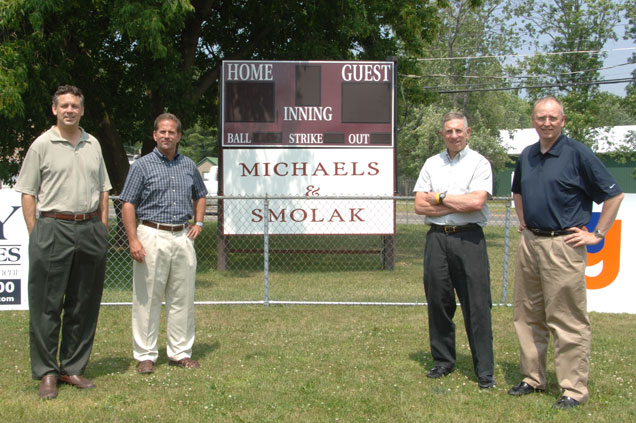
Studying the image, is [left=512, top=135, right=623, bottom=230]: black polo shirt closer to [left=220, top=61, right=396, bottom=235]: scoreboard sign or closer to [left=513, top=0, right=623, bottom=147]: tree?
[left=220, top=61, right=396, bottom=235]: scoreboard sign

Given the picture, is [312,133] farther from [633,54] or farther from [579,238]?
[633,54]

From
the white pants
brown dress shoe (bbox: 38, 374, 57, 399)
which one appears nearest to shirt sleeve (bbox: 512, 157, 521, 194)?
the white pants

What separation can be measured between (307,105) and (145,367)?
656 cm

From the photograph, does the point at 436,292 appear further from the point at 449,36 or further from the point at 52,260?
the point at 449,36

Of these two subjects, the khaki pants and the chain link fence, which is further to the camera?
the chain link fence

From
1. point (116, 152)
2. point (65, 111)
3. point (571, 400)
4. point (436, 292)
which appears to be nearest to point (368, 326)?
point (436, 292)

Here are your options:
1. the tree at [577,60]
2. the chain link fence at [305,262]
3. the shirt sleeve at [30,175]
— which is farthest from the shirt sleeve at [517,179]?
the tree at [577,60]

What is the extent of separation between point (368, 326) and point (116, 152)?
814cm

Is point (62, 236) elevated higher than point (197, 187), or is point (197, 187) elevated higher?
point (197, 187)

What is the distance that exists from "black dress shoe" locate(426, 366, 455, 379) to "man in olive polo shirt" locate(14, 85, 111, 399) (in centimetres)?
256

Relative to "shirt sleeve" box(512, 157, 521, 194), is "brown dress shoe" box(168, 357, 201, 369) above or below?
below

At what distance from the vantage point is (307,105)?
1067cm

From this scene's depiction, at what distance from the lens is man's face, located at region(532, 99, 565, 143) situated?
4.20 meters

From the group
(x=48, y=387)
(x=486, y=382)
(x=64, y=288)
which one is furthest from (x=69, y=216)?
(x=486, y=382)
